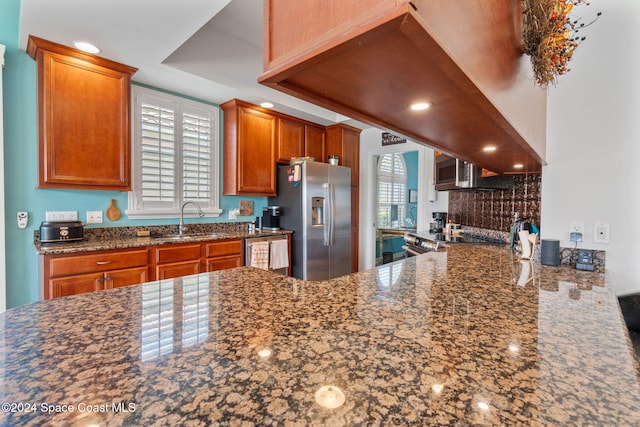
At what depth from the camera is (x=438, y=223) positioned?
11.4 feet

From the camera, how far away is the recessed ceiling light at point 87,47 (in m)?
2.15

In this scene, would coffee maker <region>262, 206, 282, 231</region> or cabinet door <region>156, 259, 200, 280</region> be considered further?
coffee maker <region>262, 206, 282, 231</region>

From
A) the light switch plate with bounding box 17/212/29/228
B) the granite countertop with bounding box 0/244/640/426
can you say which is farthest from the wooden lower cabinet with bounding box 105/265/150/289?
A: the granite countertop with bounding box 0/244/640/426

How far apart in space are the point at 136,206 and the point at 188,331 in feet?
8.56

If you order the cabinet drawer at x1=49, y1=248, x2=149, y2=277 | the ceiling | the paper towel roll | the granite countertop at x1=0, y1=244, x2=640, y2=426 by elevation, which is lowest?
the cabinet drawer at x1=49, y1=248, x2=149, y2=277

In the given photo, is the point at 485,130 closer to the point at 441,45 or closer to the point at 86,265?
the point at 441,45

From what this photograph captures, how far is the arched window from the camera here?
4934 mm

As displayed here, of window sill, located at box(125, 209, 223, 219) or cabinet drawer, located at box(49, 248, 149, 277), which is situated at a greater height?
window sill, located at box(125, 209, 223, 219)

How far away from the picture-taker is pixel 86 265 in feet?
6.95

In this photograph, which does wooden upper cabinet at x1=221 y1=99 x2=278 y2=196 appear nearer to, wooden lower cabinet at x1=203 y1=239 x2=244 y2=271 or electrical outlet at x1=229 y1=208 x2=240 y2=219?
electrical outlet at x1=229 y1=208 x2=240 y2=219

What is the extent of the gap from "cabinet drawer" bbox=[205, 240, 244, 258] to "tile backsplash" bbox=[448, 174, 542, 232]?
2425 mm

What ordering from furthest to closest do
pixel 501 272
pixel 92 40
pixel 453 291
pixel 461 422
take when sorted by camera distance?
pixel 92 40, pixel 501 272, pixel 453 291, pixel 461 422

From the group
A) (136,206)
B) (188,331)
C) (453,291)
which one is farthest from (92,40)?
(453,291)

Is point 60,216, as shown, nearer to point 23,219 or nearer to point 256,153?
point 23,219
